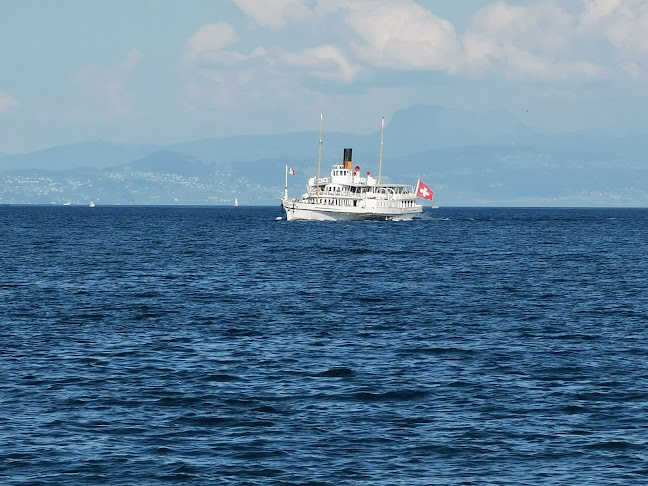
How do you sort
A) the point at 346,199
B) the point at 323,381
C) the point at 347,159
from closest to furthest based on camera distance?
1. the point at 323,381
2. the point at 346,199
3. the point at 347,159

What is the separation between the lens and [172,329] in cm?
4653

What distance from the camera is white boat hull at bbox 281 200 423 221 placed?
16475 cm

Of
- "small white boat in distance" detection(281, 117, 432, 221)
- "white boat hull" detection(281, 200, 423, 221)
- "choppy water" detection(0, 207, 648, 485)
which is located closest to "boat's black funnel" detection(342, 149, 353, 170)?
"small white boat in distance" detection(281, 117, 432, 221)

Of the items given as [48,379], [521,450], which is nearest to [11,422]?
[48,379]

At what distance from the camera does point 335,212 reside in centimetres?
16525

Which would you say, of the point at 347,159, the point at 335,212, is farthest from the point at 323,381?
the point at 347,159

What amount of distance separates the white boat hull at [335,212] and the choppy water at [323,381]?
92.2 meters

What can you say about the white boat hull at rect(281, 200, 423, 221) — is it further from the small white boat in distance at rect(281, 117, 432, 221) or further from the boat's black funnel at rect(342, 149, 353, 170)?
the boat's black funnel at rect(342, 149, 353, 170)

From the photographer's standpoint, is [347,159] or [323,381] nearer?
[323,381]

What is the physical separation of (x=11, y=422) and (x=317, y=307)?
28939 millimetres

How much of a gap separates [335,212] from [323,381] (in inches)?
5175

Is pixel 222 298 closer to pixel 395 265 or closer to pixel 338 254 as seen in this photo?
pixel 395 265

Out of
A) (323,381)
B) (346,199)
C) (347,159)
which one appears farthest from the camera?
(347,159)

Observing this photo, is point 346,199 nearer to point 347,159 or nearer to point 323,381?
point 347,159
